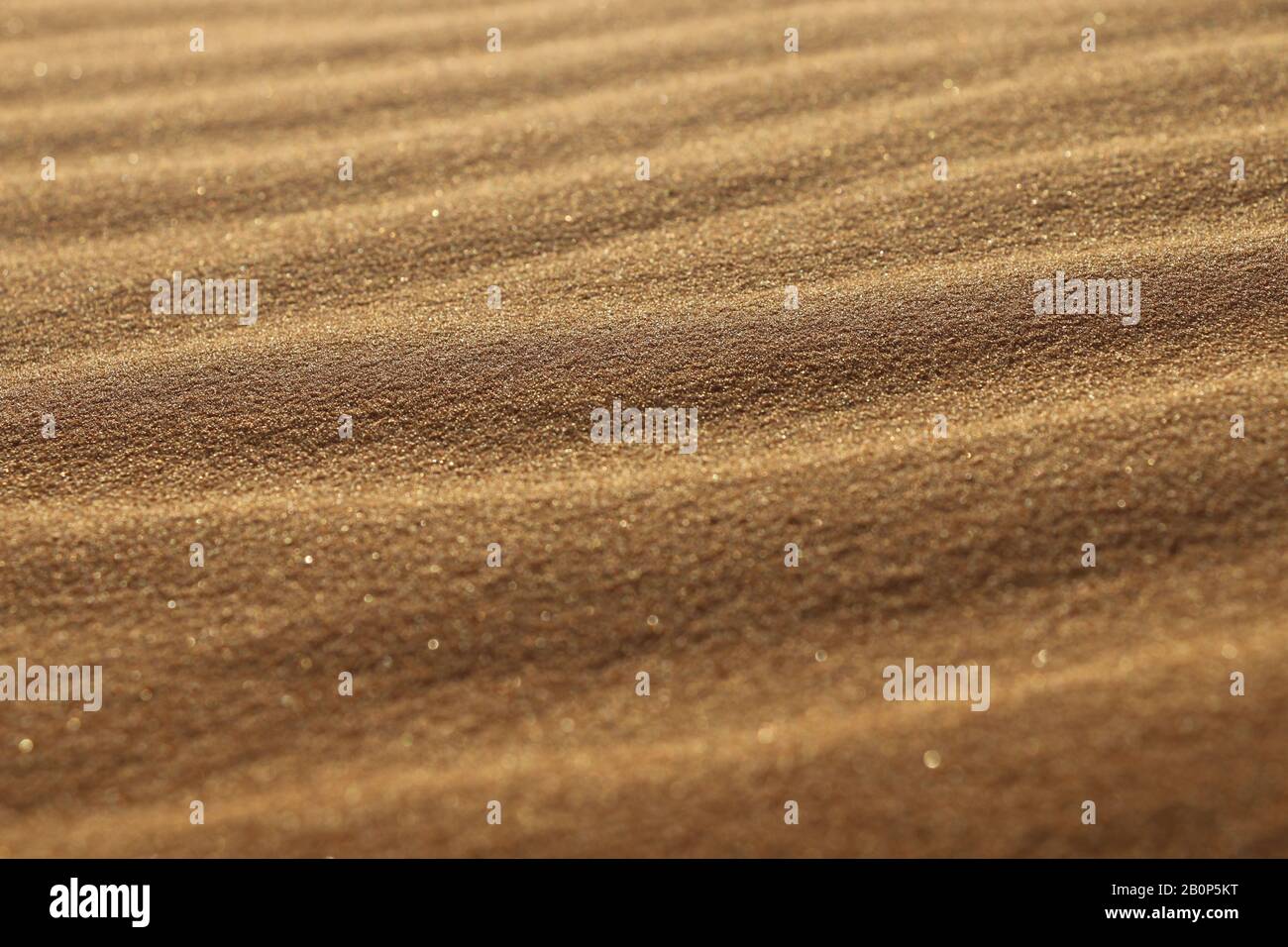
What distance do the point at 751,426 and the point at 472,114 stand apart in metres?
1.29

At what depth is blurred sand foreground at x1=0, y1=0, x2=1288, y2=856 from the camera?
1204 mm

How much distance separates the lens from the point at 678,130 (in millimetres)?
2332

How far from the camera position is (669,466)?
1.55 m

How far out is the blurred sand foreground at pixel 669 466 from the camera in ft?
3.95

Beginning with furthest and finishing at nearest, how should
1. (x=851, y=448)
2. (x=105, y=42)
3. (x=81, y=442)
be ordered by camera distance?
(x=105, y=42) < (x=81, y=442) < (x=851, y=448)

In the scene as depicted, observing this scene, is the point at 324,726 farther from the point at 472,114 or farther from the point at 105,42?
the point at 105,42

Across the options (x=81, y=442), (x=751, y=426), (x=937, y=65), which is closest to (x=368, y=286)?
→ (x=81, y=442)

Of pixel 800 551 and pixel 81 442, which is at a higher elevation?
pixel 81 442
